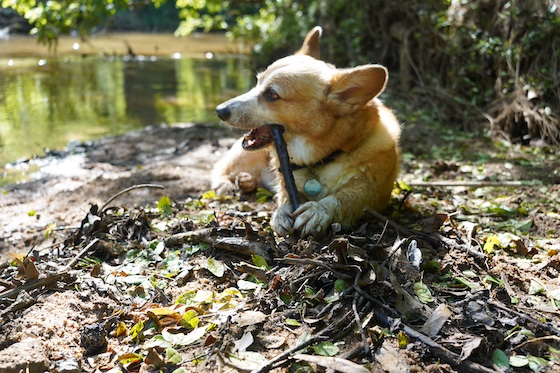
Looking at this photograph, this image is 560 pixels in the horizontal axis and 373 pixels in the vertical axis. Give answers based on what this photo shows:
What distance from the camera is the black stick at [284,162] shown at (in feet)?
11.9

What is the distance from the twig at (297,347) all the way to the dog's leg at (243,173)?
261 centimetres

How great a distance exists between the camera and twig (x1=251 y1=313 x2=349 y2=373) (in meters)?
2.08

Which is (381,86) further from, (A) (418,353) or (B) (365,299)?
(A) (418,353)

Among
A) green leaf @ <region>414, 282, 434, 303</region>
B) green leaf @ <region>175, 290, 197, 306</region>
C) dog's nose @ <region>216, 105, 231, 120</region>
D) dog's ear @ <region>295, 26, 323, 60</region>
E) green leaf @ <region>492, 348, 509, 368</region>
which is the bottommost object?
green leaf @ <region>175, 290, 197, 306</region>

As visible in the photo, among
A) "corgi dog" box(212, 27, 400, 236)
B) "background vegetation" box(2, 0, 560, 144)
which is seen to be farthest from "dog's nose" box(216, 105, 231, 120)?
"background vegetation" box(2, 0, 560, 144)

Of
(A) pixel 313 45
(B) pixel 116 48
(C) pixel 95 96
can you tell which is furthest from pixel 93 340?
(B) pixel 116 48

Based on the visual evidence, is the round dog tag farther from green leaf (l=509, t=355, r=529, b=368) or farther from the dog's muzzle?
green leaf (l=509, t=355, r=529, b=368)

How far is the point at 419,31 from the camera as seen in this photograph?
29.1 feet

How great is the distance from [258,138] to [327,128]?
53 cm

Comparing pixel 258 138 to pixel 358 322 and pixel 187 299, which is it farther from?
pixel 358 322

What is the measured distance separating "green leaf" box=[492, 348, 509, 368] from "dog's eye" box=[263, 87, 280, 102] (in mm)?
2247

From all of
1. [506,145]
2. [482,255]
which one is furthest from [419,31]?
[482,255]

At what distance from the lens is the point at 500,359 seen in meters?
2.13

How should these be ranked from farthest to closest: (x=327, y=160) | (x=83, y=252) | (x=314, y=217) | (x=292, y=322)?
(x=327, y=160) < (x=314, y=217) < (x=83, y=252) < (x=292, y=322)
